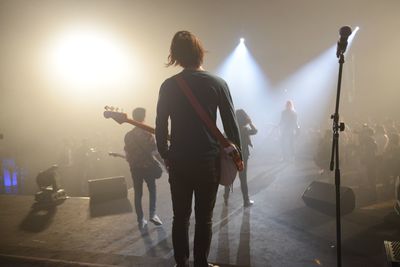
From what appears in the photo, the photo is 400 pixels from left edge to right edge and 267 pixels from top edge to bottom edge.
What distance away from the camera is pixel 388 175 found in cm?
709

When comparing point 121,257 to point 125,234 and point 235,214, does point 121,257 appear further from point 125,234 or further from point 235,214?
point 235,214

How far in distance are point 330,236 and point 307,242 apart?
1.42 feet

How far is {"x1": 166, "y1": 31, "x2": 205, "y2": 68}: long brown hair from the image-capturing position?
267cm

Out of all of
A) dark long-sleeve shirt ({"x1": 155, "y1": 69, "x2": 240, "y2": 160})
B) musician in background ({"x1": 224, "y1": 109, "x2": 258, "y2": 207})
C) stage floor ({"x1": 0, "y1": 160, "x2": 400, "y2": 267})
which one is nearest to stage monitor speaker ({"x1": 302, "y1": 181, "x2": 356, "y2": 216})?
stage floor ({"x1": 0, "y1": 160, "x2": 400, "y2": 267})

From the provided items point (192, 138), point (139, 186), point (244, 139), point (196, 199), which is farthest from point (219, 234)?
point (192, 138)

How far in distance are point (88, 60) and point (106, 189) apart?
510 inches

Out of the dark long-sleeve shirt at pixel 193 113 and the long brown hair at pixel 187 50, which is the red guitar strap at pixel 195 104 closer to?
the dark long-sleeve shirt at pixel 193 113

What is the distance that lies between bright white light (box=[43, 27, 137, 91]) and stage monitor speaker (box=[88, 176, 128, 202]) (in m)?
10.8

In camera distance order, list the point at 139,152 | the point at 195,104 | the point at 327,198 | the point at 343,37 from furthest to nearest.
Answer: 1. the point at 327,198
2. the point at 139,152
3. the point at 343,37
4. the point at 195,104

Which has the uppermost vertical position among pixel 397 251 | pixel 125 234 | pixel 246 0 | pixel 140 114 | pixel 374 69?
pixel 246 0

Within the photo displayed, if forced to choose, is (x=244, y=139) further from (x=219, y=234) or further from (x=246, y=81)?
(x=246, y=81)

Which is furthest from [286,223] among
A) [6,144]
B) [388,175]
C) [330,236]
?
[6,144]

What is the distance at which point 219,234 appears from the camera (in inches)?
187

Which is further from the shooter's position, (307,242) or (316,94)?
(316,94)
